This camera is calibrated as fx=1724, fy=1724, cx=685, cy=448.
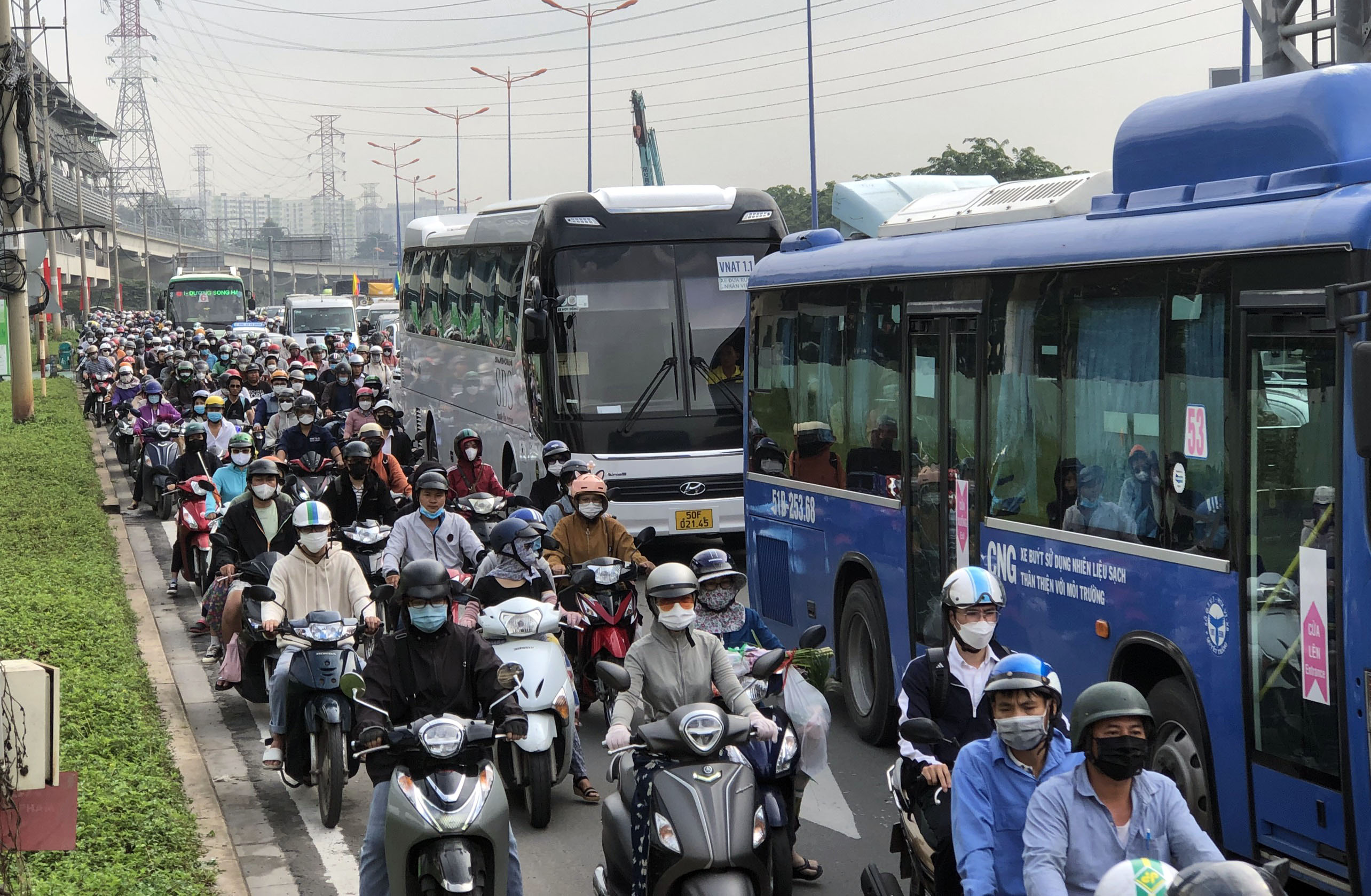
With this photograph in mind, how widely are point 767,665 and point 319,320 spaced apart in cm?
4514

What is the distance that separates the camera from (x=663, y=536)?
53.7 ft

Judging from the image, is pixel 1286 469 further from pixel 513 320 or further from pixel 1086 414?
pixel 513 320

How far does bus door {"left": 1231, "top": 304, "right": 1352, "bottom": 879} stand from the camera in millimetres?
5656

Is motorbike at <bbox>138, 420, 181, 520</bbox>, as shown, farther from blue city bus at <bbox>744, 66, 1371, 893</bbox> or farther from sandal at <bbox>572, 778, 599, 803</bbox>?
blue city bus at <bbox>744, 66, 1371, 893</bbox>

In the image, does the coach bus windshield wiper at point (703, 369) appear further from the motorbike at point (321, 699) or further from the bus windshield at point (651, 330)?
the motorbike at point (321, 699)

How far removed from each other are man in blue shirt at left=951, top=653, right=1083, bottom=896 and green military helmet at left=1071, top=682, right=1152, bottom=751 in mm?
407

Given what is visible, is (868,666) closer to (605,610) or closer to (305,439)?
(605,610)

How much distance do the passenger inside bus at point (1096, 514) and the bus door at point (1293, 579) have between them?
2.68 ft

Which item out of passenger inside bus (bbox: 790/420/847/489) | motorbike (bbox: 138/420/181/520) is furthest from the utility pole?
passenger inside bus (bbox: 790/420/847/489)

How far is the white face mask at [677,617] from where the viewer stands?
263 inches

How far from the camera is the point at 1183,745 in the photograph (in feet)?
21.3

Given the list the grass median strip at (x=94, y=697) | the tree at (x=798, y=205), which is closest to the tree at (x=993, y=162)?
the tree at (x=798, y=205)

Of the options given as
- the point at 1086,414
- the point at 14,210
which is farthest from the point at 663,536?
the point at 14,210

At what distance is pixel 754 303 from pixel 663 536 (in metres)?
4.96
